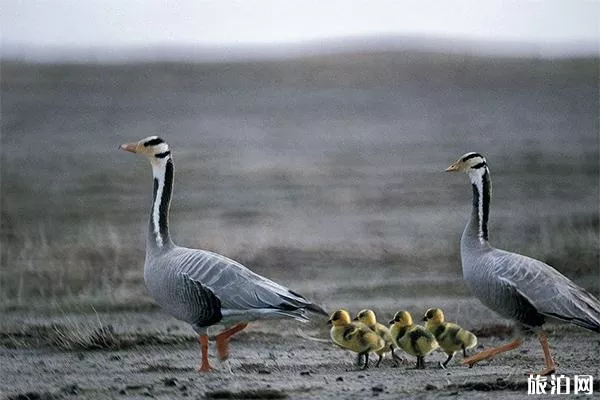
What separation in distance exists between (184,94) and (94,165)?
4.72 metres

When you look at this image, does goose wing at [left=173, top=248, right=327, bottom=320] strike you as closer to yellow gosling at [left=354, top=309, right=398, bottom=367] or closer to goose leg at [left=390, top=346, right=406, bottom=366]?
yellow gosling at [left=354, top=309, right=398, bottom=367]

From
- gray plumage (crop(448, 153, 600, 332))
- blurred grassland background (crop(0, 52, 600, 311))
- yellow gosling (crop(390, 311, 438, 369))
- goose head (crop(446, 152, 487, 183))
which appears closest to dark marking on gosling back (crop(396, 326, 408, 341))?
yellow gosling (crop(390, 311, 438, 369))

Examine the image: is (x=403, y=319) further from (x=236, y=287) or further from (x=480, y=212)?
(x=236, y=287)

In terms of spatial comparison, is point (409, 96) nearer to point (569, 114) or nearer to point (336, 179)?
point (569, 114)

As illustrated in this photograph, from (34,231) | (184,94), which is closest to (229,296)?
(34,231)

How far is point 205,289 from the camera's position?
330 inches

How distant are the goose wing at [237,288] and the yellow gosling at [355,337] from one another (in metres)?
0.35

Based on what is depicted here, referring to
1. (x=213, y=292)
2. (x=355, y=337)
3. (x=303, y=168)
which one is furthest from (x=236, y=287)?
(x=303, y=168)

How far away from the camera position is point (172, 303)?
8.57 metres

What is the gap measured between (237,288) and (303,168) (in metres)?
10.2

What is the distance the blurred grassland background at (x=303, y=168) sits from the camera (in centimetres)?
1248

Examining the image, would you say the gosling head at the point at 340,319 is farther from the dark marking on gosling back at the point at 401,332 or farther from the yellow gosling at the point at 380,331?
the dark marking on gosling back at the point at 401,332

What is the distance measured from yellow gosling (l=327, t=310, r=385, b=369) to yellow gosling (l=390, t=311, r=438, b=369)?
16 centimetres

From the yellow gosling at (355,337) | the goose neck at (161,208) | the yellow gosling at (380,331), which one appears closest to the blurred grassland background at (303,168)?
the goose neck at (161,208)
